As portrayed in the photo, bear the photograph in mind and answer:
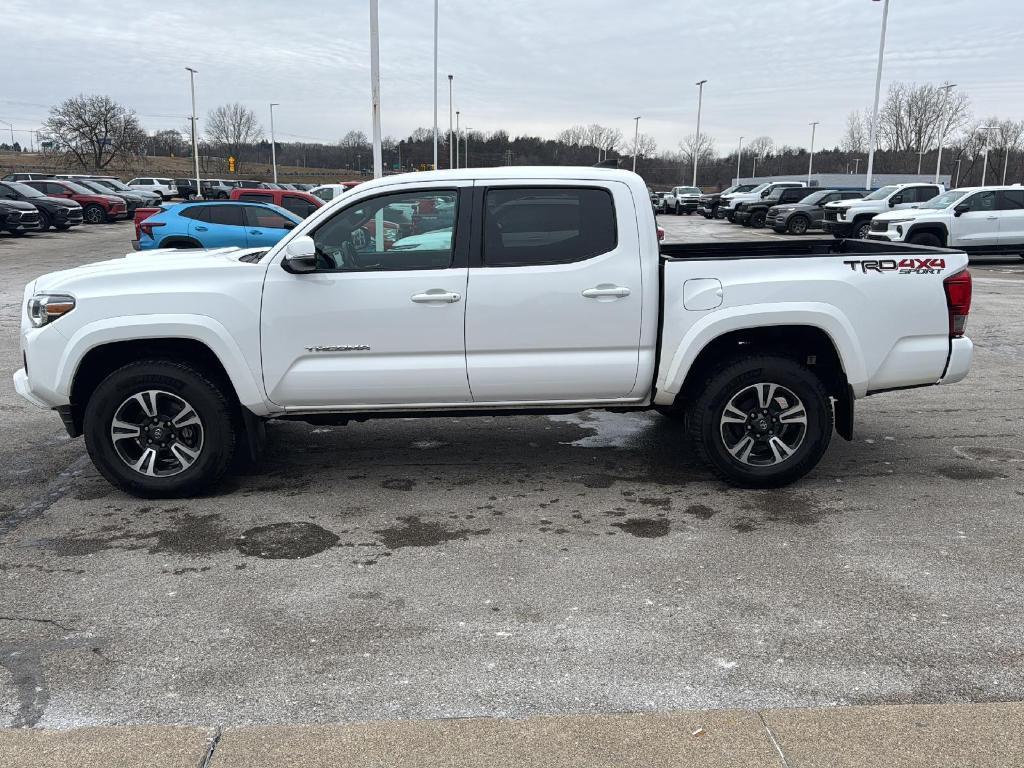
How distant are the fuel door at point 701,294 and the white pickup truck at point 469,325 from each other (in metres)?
0.01

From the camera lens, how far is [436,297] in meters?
5.07

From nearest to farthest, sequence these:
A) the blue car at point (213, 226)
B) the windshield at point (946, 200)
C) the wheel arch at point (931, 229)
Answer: the blue car at point (213, 226) → the wheel arch at point (931, 229) → the windshield at point (946, 200)

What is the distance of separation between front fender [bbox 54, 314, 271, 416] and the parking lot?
32.2 inches

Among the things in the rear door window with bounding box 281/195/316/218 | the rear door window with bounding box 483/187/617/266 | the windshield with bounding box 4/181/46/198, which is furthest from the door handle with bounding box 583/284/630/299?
the windshield with bounding box 4/181/46/198

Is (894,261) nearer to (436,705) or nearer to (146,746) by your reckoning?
(436,705)

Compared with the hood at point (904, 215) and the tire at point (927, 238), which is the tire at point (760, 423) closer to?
the tire at point (927, 238)

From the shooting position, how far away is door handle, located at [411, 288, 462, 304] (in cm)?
507

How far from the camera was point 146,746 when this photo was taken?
9.43 feet

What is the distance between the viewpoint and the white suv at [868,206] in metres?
25.8

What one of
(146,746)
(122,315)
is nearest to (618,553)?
(146,746)

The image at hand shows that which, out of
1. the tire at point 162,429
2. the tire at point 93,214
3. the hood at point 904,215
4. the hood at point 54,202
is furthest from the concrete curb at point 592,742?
the tire at point 93,214

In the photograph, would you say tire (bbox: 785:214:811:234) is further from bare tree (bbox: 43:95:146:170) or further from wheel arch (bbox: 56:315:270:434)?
Answer: bare tree (bbox: 43:95:146:170)

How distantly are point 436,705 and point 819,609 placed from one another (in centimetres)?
178

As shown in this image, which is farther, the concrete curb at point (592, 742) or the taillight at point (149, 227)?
the taillight at point (149, 227)
